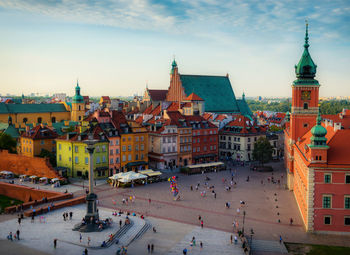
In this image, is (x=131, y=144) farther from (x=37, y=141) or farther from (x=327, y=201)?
(x=327, y=201)

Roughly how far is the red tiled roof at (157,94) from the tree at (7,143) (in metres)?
54.0

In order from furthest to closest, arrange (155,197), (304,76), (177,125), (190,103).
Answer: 1. (190,103)
2. (177,125)
3. (304,76)
4. (155,197)

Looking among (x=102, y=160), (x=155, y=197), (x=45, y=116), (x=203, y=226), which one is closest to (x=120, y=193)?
(x=155, y=197)

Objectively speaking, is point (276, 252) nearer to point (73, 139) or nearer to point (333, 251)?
point (333, 251)

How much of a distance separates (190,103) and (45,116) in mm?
53131

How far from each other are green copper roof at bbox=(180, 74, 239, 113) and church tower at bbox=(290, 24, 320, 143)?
178 ft

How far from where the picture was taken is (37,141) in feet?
261

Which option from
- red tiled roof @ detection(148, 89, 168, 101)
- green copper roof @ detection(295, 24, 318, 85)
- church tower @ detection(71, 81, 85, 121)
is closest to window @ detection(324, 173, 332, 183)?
green copper roof @ detection(295, 24, 318, 85)

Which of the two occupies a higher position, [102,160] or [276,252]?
[102,160]

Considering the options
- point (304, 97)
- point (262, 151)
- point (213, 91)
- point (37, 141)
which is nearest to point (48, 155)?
point (37, 141)

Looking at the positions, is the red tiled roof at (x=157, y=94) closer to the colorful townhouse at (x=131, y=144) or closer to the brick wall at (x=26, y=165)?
the colorful townhouse at (x=131, y=144)

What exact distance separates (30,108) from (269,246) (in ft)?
345

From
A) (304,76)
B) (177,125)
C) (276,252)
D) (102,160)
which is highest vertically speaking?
(304,76)

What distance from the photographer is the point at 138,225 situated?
45.2 metres
